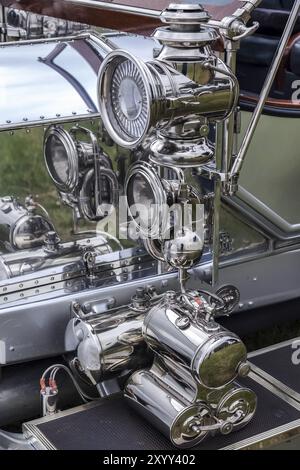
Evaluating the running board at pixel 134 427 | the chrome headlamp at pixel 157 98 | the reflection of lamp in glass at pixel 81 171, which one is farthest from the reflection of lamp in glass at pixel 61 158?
the running board at pixel 134 427

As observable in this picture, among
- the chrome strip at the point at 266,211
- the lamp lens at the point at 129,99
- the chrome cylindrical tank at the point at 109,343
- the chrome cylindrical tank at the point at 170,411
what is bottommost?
the chrome cylindrical tank at the point at 170,411

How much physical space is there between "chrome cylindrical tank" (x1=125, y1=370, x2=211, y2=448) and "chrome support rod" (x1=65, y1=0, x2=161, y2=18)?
3.39 feet

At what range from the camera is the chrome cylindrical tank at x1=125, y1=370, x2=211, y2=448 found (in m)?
2.18

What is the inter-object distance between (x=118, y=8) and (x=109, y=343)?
102 cm

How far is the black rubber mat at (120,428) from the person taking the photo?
2223 millimetres

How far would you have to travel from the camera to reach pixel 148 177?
231 centimetres

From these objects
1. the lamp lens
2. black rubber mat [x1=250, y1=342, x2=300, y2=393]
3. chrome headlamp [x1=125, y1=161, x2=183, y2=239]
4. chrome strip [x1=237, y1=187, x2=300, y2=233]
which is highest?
the lamp lens

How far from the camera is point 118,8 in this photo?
259 centimetres

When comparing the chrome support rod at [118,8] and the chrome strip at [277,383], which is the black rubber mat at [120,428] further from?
the chrome support rod at [118,8]

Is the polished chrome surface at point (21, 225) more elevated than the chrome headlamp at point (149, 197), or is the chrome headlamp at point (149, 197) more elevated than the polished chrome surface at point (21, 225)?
the chrome headlamp at point (149, 197)

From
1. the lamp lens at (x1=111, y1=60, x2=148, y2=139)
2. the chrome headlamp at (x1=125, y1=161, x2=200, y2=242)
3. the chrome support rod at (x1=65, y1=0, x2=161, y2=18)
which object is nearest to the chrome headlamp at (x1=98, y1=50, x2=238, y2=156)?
the lamp lens at (x1=111, y1=60, x2=148, y2=139)

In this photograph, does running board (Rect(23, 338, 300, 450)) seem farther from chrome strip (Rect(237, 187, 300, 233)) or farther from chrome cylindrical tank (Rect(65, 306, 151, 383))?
chrome strip (Rect(237, 187, 300, 233))

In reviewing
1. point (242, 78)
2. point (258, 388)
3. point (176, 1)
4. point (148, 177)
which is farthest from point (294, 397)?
point (176, 1)

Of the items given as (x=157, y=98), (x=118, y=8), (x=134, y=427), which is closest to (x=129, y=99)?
(x=157, y=98)
